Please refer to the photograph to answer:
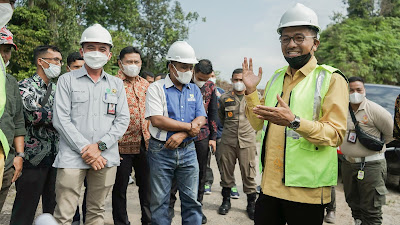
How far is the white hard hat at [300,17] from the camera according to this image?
223 cm

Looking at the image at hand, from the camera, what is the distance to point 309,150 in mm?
2191

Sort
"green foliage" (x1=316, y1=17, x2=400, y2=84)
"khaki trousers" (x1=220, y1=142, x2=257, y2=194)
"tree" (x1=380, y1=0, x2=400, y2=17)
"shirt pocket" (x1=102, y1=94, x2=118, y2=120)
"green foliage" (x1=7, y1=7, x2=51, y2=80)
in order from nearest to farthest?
"shirt pocket" (x1=102, y1=94, x2=118, y2=120)
"khaki trousers" (x1=220, y1=142, x2=257, y2=194)
"green foliage" (x1=7, y1=7, x2=51, y2=80)
"green foliage" (x1=316, y1=17, x2=400, y2=84)
"tree" (x1=380, y1=0, x2=400, y2=17)

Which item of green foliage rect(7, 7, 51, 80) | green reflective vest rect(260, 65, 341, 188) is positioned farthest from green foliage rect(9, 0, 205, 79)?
green reflective vest rect(260, 65, 341, 188)

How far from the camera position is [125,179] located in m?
3.84

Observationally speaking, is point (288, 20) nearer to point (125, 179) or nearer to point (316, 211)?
point (316, 211)

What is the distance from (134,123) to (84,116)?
0.91 metres

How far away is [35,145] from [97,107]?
893 millimetres

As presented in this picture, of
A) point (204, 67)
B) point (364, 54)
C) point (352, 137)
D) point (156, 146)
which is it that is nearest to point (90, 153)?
point (156, 146)

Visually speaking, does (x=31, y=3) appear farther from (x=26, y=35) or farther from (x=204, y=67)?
(x=204, y=67)

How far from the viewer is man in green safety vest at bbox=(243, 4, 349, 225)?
2.12 meters

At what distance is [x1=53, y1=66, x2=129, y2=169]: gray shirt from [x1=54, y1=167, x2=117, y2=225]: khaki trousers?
0.30 feet

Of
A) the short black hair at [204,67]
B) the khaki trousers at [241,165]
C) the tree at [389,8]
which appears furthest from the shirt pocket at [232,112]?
the tree at [389,8]

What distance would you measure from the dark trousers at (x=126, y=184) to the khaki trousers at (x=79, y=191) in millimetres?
625

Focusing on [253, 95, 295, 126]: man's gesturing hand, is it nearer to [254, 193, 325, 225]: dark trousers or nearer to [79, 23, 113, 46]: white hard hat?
[254, 193, 325, 225]: dark trousers
